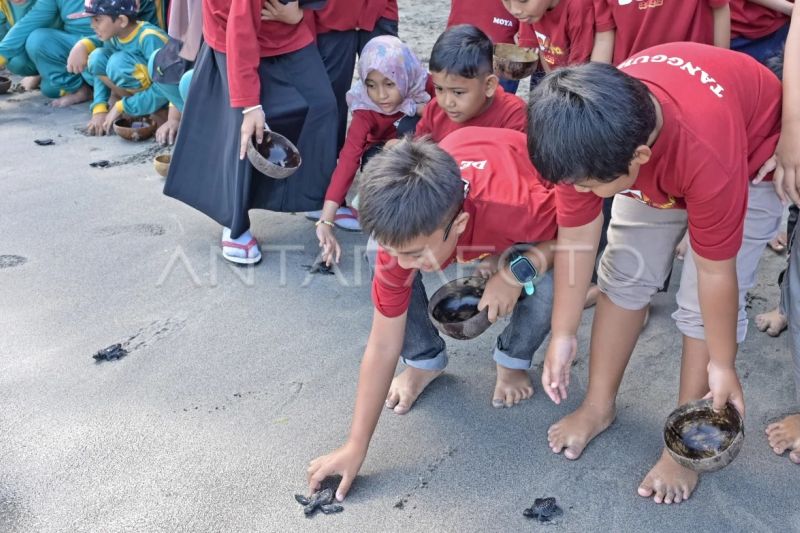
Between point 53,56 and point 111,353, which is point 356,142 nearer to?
point 111,353

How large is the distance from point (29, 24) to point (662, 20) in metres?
3.55

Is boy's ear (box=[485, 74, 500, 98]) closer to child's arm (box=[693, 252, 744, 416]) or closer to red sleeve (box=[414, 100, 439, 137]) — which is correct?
red sleeve (box=[414, 100, 439, 137])

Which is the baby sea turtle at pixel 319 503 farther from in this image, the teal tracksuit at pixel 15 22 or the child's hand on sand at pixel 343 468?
the teal tracksuit at pixel 15 22

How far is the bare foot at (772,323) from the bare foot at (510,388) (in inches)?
27.6

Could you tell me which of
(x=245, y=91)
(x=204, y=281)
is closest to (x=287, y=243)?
(x=204, y=281)

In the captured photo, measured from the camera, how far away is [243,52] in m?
2.34

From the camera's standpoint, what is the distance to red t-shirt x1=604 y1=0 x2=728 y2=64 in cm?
198

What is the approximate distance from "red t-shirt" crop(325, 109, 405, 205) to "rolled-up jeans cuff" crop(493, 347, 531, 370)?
790mm

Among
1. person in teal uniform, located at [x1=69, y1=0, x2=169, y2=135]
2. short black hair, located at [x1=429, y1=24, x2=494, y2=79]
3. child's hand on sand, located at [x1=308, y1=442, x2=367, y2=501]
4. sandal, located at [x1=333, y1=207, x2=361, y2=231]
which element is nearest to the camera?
child's hand on sand, located at [x1=308, y1=442, x2=367, y2=501]

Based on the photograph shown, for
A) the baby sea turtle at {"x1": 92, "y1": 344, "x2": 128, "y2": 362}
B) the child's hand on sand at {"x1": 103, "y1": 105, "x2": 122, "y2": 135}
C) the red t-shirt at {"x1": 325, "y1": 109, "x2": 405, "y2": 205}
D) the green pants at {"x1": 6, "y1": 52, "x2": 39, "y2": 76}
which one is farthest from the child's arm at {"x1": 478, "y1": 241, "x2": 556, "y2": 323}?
the green pants at {"x1": 6, "y1": 52, "x2": 39, "y2": 76}

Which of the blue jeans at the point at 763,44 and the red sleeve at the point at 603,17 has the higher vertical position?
the red sleeve at the point at 603,17

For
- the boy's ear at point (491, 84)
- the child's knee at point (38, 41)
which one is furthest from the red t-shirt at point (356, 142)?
the child's knee at point (38, 41)

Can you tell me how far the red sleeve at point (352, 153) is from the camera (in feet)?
8.16

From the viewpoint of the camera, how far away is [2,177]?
3318 millimetres
